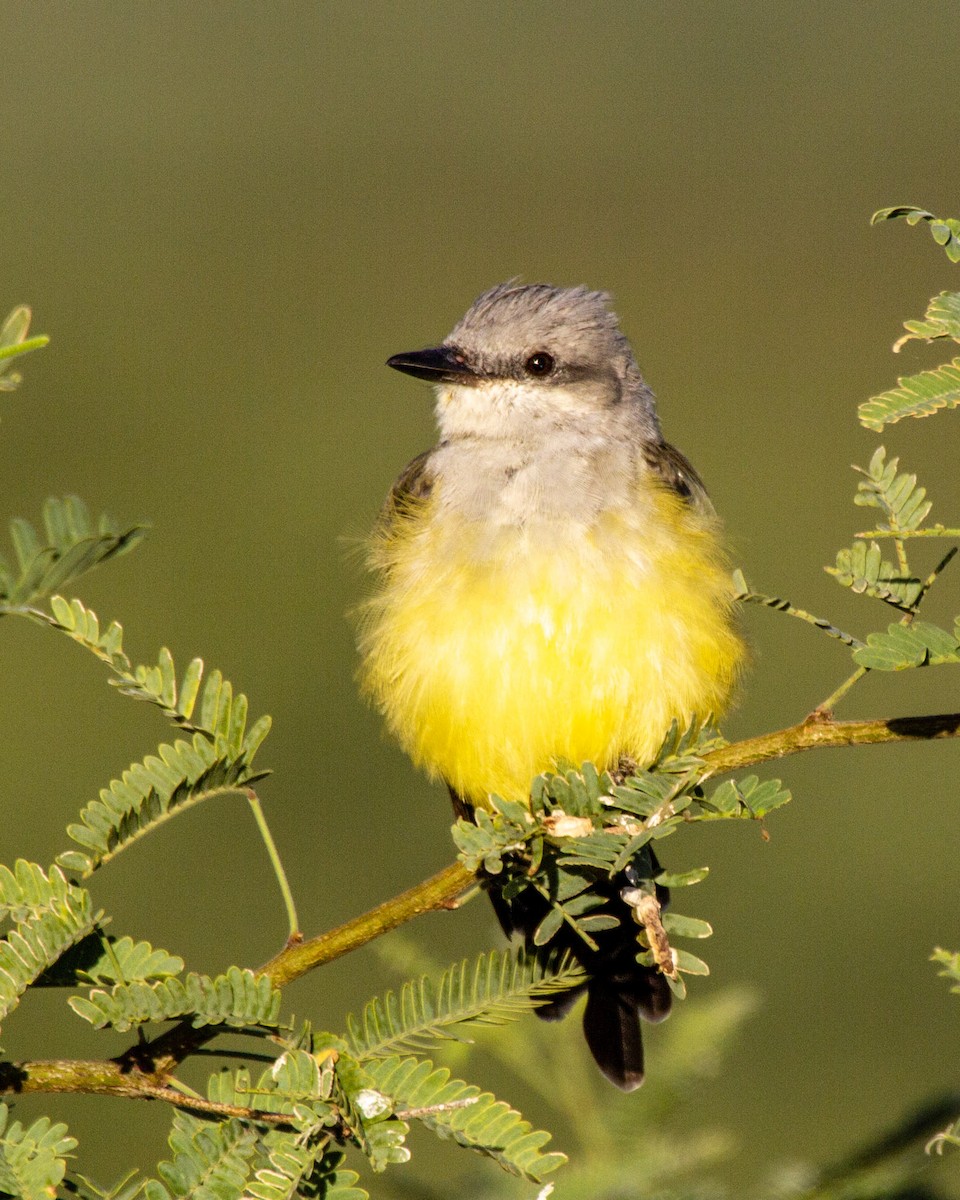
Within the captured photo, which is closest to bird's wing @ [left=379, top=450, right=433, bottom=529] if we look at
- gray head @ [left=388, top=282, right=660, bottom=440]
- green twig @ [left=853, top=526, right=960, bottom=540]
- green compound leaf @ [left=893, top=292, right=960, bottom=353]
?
gray head @ [left=388, top=282, right=660, bottom=440]

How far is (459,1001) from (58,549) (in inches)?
35.5

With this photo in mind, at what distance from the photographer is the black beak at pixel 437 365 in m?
4.50

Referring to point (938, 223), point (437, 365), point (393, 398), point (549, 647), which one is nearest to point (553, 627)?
point (549, 647)

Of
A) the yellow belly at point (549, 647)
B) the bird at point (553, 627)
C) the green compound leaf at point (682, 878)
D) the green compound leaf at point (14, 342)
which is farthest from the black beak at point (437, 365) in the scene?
the green compound leaf at point (14, 342)

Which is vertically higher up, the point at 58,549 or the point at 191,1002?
the point at 58,549

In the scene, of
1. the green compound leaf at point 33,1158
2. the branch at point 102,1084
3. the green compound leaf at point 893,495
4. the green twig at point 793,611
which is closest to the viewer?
the green compound leaf at point 33,1158

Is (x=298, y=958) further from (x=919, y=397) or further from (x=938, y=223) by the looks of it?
(x=938, y=223)

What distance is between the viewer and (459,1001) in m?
2.29

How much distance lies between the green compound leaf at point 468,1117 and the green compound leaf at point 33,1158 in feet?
1.41

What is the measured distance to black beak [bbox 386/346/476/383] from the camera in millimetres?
4504

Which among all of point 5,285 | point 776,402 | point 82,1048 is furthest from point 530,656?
point 5,285

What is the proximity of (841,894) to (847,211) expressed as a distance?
932 centimetres

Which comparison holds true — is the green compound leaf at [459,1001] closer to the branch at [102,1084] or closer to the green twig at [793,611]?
the branch at [102,1084]

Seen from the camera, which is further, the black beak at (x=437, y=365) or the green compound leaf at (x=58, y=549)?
the black beak at (x=437, y=365)
